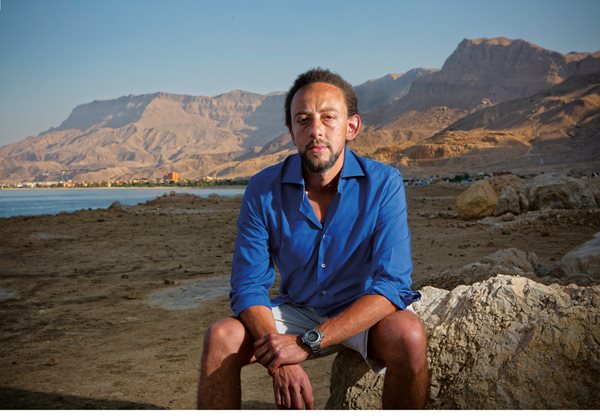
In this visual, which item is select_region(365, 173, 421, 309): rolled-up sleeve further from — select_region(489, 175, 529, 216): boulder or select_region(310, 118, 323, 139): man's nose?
select_region(489, 175, 529, 216): boulder

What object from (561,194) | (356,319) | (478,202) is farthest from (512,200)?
(356,319)

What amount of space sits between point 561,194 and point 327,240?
11048 mm

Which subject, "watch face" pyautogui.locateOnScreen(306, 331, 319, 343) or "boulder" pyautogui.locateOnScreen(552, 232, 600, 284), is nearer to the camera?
"watch face" pyautogui.locateOnScreen(306, 331, 319, 343)

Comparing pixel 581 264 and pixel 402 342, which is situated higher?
pixel 402 342

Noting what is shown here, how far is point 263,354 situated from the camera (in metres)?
2.06

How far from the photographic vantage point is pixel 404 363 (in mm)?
1997

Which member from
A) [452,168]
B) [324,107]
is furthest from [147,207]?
[452,168]

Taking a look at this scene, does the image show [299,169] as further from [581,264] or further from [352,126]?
[581,264]

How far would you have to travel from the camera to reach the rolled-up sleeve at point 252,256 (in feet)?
7.47

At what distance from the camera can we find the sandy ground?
3.54 m

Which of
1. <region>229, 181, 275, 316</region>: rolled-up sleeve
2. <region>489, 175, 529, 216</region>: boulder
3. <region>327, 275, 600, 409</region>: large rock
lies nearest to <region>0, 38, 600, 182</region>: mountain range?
<region>489, 175, 529, 216</region>: boulder

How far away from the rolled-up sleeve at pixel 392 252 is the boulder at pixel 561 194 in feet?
35.0

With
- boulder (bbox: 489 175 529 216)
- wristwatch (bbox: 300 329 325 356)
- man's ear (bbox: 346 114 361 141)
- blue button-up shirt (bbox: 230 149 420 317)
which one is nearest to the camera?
wristwatch (bbox: 300 329 325 356)

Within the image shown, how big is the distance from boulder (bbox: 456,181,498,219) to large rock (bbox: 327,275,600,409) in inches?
418
